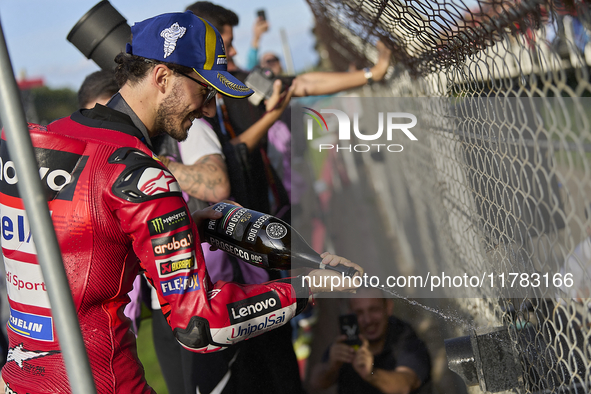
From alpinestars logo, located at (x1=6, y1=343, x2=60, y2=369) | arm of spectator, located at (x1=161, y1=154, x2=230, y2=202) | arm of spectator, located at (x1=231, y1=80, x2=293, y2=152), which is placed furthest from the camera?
arm of spectator, located at (x1=231, y1=80, x2=293, y2=152)

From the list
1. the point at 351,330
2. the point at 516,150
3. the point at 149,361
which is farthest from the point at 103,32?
the point at 149,361

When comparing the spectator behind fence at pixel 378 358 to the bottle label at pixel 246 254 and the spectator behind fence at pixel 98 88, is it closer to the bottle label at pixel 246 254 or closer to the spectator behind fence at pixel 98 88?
the bottle label at pixel 246 254

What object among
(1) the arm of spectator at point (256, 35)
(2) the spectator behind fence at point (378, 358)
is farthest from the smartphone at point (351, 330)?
(1) the arm of spectator at point (256, 35)

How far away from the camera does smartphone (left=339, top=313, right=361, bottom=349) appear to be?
2.68m

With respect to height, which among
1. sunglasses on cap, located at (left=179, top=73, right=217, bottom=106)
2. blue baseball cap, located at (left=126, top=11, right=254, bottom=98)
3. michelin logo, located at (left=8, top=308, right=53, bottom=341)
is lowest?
michelin logo, located at (left=8, top=308, right=53, bottom=341)

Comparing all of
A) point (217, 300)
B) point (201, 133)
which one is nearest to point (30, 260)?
point (217, 300)

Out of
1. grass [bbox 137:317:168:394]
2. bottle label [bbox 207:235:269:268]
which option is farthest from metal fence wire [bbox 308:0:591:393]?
grass [bbox 137:317:168:394]

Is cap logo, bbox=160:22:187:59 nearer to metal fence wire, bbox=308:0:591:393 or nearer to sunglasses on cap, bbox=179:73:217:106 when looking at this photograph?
sunglasses on cap, bbox=179:73:217:106

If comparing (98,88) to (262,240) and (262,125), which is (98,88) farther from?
(262,240)

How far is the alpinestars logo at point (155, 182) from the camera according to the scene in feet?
4.27

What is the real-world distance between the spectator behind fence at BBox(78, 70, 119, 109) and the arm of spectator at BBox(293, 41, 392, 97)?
1.12 meters

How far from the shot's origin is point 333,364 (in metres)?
2.78

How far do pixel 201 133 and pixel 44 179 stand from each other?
50.3 inches

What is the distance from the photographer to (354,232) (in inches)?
331
